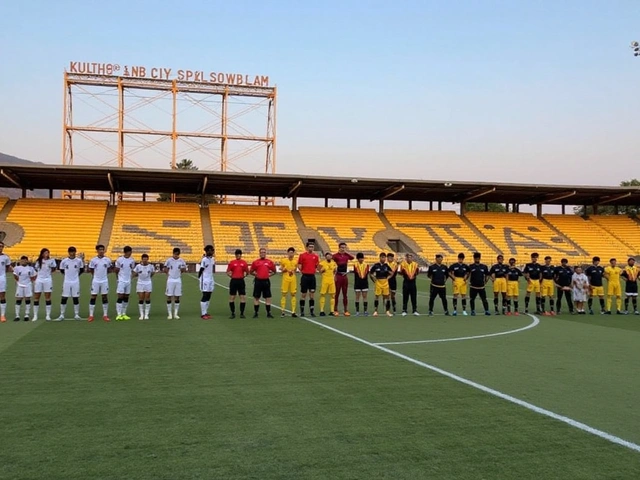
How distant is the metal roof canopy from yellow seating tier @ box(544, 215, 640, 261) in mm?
1893

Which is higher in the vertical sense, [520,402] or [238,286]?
[238,286]

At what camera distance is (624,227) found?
51406 millimetres

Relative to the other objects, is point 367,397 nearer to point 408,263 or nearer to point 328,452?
point 328,452

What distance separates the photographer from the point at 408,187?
151ft

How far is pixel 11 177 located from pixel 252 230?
59.7 feet

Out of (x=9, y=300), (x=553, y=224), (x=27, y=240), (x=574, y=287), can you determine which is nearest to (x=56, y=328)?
(x=9, y=300)

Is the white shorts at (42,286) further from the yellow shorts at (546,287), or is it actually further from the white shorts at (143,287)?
the yellow shorts at (546,287)

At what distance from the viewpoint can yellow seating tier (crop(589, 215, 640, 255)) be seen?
4866 centimetres

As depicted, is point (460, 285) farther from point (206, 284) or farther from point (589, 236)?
point (589, 236)

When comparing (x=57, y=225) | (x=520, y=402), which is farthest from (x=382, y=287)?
(x=57, y=225)

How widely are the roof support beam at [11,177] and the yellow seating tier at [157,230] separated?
7.57m

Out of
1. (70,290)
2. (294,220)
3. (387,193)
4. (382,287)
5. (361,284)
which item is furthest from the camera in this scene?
(387,193)

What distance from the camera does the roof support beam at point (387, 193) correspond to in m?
45.9

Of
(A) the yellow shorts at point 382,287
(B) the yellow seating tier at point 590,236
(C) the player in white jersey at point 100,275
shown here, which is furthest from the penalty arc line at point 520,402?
(B) the yellow seating tier at point 590,236
